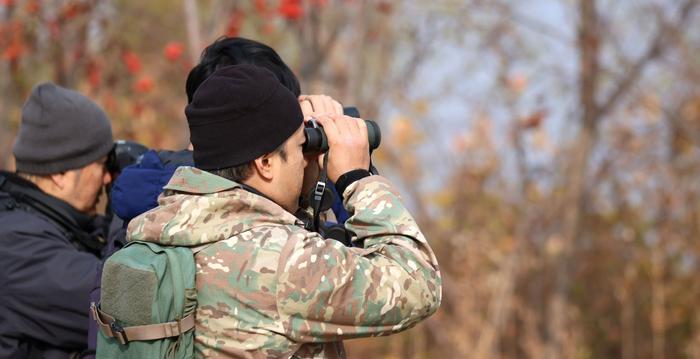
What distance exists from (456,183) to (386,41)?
1809 mm

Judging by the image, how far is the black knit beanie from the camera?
1948 millimetres

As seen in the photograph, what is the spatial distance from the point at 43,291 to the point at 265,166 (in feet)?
3.38

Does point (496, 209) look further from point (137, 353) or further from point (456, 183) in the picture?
point (137, 353)

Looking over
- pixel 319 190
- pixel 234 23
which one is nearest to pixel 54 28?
pixel 234 23

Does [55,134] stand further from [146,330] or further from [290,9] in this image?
[290,9]

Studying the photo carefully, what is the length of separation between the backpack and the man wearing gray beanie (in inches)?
31.3

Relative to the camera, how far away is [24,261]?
275 cm

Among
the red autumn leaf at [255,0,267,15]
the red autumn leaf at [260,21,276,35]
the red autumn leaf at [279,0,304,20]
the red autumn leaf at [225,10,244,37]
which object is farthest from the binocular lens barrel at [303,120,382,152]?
the red autumn leaf at [260,21,276,35]

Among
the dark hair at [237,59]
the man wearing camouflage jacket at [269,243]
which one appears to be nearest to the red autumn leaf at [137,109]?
the dark hair at [237,59]

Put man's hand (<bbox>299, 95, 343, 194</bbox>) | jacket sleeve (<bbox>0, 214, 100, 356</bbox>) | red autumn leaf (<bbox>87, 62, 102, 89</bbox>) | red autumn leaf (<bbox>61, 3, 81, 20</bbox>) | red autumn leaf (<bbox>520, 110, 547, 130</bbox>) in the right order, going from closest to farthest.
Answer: man's hand (<bbox>299, 95, 343, 194</bbox>) < jacket sleeve (<bbox>0, 214, 100, 356</bbox>) < red autumn leaf (<bbox>61, 3, 81, 20</bbox>) < red autumn leaf (<bbox>87, 62, 102, 89</bbox>) < red autumn leaf (<bbox>520, 110, 547, 130</bbox>)

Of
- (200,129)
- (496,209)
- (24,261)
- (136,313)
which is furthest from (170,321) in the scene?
(496,209)

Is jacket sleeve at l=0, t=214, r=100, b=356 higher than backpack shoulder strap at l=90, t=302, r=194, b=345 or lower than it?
lower

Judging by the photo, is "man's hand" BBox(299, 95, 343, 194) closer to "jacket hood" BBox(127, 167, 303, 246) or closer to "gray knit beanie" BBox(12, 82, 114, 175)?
"jacket hood" BBox(127, 167, 303, 246)

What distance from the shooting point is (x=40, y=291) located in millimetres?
2691
